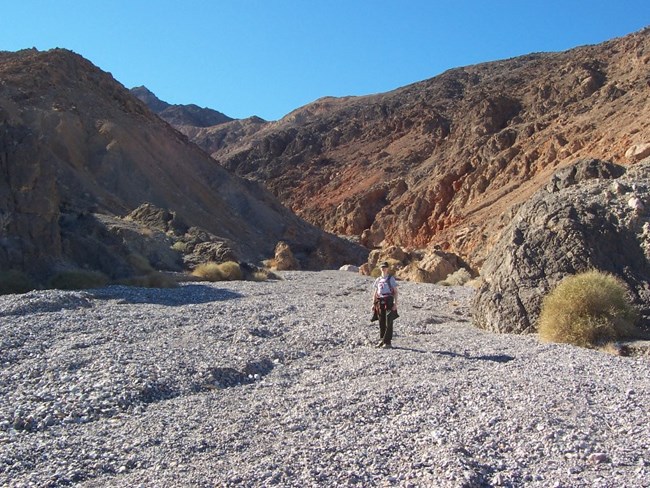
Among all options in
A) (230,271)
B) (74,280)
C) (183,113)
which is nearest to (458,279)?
(230,271)

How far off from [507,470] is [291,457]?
1682 mm

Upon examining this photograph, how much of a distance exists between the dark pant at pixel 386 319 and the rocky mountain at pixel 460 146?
17942 mm

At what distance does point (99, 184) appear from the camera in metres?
36.1

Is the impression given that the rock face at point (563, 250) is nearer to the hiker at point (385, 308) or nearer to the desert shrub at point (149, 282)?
the hiker at point (385, 308)

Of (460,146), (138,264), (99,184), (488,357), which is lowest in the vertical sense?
(488,357)

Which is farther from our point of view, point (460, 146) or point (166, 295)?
point (460, 146)

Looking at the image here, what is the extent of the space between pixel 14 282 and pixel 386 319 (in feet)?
35.6

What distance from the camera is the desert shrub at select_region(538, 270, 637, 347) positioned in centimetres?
1020

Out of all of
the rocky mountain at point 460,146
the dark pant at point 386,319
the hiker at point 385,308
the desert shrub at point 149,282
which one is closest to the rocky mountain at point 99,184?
the desert shrub at point 149,282

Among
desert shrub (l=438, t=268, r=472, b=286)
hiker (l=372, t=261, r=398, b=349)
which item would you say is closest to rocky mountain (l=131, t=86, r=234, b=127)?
desert shrub (l=438, t=268, r=472, b=286)

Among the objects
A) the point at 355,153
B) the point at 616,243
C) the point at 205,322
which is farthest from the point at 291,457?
the point at 355,153

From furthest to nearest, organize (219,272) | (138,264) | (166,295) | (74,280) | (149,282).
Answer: (219,272) → (138,264) → (149,282) → (74,280) → (166,295)

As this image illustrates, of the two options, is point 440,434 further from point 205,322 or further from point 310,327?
point 205,322

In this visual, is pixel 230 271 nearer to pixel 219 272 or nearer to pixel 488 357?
pixel 219 272
